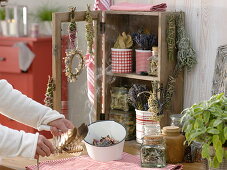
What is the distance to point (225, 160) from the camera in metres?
1.69

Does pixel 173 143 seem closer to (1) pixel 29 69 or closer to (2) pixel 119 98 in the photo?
(2) pixel 119 98

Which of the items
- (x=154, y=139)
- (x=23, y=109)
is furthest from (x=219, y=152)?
(x=23, y=109)

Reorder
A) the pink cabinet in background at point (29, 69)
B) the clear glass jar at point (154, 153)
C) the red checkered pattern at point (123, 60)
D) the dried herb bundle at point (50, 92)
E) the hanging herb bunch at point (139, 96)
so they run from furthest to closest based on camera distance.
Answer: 1. the pink cabinet in background at point (29, 69)
2. the red checkered pattern at point (123, 60)
3. the hanging herb bunch at point (139, 96)
4. the dried herb bundle at point (50, 92)
5. the clear glass jar at point (154, 153)

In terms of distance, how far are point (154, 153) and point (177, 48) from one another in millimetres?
560

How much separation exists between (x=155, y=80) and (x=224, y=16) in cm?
39

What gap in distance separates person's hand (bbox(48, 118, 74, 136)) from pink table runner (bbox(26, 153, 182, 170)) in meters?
0.12

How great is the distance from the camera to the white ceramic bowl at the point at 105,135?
79.1 inches

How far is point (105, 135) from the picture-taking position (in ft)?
6.97

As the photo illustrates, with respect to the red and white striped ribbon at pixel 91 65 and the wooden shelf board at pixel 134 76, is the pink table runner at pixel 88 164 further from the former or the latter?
the red and white striped ribbon at pixel 91 65

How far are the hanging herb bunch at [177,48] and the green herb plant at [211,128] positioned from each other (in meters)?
0.53

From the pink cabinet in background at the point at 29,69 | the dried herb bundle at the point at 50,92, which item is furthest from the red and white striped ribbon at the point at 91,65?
the pink cabinet in background at the point at 29,69

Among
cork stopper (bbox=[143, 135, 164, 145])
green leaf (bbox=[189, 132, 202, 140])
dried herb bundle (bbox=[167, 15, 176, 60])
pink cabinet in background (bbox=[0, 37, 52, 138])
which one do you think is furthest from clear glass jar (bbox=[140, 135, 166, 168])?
pink cabinet in background (bbox=[0, 37, 52, 138])

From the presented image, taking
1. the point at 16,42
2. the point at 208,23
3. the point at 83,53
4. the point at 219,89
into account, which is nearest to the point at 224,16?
the point at 208,23

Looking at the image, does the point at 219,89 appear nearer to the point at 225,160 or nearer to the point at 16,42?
the point at 225,160
